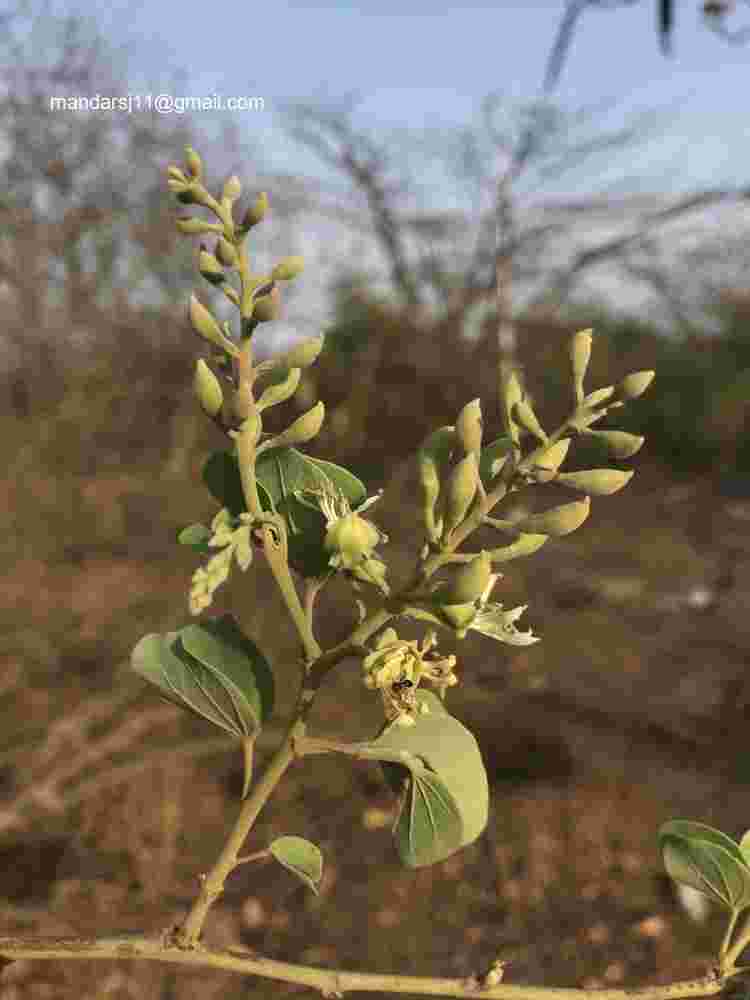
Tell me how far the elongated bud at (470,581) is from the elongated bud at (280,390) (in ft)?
0.24

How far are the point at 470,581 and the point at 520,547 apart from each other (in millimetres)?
32

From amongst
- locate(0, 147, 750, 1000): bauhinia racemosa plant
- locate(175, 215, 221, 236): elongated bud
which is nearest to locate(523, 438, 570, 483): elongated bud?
locate(0, 147, 750, 1000): bauhinia racemosa plant

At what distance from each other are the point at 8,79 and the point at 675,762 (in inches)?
75.3

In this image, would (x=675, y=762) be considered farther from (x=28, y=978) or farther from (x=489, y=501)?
(x=489, y=501)

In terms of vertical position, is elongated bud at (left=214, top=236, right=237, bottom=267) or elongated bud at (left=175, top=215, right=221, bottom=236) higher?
elongated bud at (left=175, top=215, right=221, bottom=236)

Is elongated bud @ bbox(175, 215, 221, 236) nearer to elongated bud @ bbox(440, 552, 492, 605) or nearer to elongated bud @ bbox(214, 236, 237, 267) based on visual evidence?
elongated bud @ bbox(214, 236, 237, 267)

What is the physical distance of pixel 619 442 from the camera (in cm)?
26

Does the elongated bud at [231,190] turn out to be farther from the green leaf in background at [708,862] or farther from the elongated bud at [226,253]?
the green leaf in background at [708,862]

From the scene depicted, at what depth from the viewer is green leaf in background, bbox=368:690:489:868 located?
11.1 inches

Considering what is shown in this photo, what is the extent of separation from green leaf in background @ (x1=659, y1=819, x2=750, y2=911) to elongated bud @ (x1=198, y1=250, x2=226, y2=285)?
0.20m

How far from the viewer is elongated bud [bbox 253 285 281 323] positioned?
0.88ft

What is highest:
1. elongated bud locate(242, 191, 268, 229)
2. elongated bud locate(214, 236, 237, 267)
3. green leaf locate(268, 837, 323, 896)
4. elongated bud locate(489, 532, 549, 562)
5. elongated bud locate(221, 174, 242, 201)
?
elongated bud locate(221, 174, 242, 201)

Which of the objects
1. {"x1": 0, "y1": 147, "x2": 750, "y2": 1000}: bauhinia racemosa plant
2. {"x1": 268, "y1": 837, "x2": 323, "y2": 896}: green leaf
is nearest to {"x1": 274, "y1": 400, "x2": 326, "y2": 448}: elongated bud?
{"x1": 0, "y1": 147, "x2": 750, "y2": 1000}: bauhinia racemosa plant

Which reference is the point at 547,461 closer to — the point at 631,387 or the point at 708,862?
the point at 631,387
